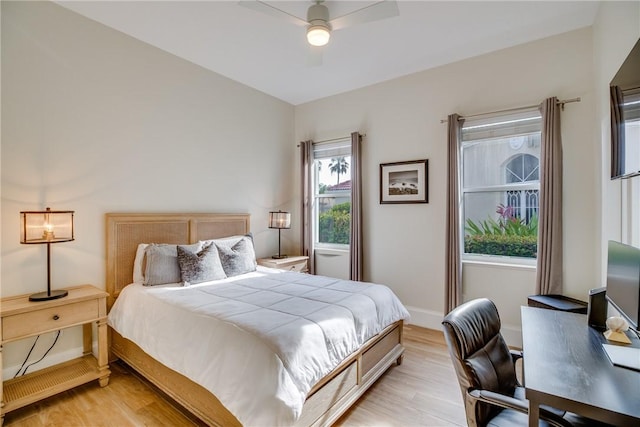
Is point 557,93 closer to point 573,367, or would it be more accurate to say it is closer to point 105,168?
point 573,367

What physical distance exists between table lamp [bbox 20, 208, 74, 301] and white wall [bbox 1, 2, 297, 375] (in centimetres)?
32

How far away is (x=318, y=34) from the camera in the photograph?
2.33m

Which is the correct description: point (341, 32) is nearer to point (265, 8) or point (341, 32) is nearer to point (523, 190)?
point (265, 8)

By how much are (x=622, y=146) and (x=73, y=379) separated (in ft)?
13.4

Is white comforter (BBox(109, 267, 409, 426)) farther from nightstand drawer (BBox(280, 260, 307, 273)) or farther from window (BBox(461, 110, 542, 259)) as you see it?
window (BBox(461, 110, 542, 259))

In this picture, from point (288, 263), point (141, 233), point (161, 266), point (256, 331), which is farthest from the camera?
point (288, 263)

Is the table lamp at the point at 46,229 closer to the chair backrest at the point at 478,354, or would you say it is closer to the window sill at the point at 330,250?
the chair backrest at the point at 478,354

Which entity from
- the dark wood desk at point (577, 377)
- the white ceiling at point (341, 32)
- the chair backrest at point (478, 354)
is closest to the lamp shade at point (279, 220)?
the white ceiling at point (341, 32)

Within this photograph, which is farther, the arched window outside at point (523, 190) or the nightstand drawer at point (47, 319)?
the arched window outside at point (523, 190)

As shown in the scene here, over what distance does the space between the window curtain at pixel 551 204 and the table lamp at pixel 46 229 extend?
412 cm

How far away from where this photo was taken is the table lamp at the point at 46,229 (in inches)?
85.2

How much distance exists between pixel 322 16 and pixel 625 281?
2.47 metres

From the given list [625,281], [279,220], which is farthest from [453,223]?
[279,220]

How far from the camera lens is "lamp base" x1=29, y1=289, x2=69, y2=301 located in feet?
7.25
